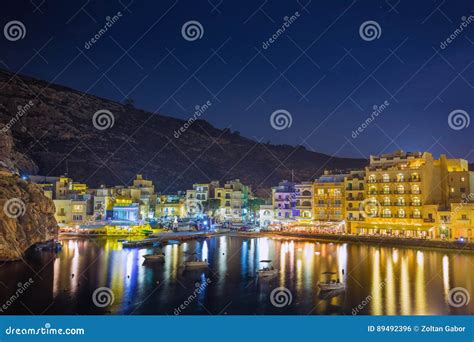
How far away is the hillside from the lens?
40.2 m

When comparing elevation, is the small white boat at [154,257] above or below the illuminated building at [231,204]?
below

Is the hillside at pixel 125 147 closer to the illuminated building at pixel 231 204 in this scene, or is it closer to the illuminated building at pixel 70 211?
the illuminated building at pixel 70 211

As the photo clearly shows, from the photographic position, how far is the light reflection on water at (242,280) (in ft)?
30.5

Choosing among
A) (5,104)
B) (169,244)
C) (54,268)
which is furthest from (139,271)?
(5,104)

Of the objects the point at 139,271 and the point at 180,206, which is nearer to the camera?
the point at 139,271

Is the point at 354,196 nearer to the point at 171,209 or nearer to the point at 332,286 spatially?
the point at 332,286

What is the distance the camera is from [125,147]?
4891 cm

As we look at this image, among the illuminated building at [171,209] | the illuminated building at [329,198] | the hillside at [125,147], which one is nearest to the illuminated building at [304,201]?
the illuminated building at [329,198]

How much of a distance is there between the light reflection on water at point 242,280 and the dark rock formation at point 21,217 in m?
0.77

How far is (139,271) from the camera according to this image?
44.3 feet

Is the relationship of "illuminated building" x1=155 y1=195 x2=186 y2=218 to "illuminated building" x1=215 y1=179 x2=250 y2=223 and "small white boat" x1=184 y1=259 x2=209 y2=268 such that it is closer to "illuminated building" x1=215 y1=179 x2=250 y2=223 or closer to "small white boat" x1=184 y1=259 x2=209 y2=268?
"illuminated building" x1=215 y1=179 x2=250 y2=223

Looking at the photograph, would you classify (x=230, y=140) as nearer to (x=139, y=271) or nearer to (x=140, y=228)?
(x=140, y=228)

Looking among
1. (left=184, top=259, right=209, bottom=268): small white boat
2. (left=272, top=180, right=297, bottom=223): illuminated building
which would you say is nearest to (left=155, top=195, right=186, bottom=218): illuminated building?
(left=272, top=180, right=297, bottom=223): illuminated building
